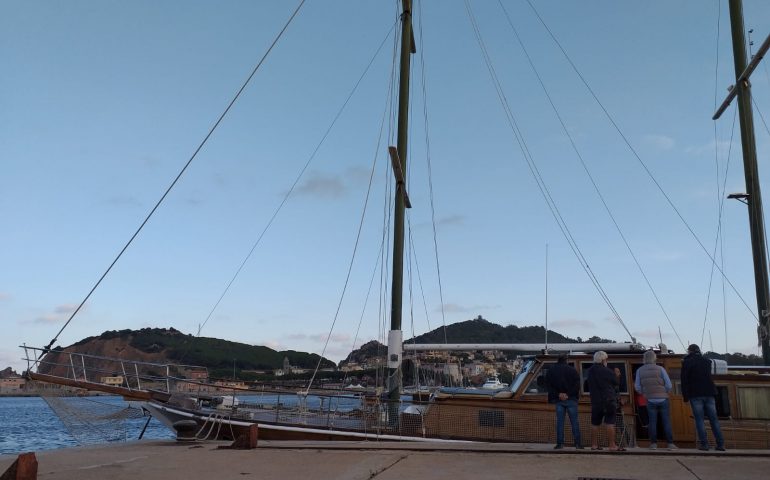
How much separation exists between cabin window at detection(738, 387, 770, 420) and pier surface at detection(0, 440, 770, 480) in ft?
12.6

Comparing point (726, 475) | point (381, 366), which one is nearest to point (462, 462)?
point (726, 475)

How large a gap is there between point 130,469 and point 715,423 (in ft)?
27.9

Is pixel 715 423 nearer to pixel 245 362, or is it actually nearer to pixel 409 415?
pixel 409 415

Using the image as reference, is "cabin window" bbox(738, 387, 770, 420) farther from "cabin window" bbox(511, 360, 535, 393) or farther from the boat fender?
the boat fender

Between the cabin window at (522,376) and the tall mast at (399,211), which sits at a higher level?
the tall mast at (399,211)

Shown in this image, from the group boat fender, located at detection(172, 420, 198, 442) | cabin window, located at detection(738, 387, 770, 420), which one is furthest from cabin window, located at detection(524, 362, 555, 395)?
boat fender, located at detection(172, 420, 198, 442)

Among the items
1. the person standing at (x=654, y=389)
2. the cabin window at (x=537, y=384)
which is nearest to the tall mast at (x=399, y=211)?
the cabin window at (x=537, y=384)

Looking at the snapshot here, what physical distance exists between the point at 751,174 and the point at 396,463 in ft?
48.3

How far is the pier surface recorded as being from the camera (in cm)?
738

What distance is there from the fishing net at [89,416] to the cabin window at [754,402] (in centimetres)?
1267

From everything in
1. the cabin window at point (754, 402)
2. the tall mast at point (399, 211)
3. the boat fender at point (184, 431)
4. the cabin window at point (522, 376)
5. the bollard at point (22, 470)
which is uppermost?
the tall mast at point (399, 211)

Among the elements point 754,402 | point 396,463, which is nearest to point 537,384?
point 754,402

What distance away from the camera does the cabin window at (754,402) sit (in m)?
12.3

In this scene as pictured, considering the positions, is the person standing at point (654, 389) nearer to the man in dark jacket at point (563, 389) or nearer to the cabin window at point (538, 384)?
the man in dark jacket at point (563, 389)
